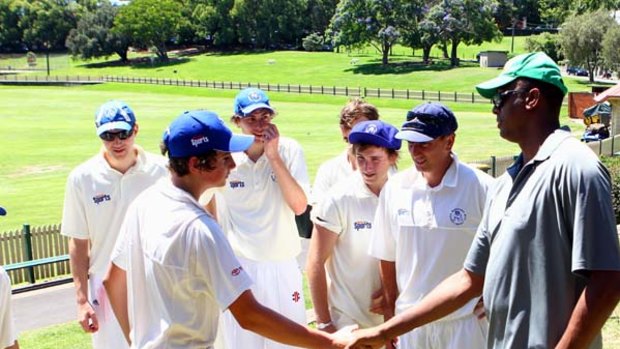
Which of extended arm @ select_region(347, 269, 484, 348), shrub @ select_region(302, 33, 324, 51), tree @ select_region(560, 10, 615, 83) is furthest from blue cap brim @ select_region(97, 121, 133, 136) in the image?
shrub @ select_region(302, 33, 324, 51)

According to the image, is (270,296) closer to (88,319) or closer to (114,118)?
(88,319)

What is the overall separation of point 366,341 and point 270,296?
133 centimetres

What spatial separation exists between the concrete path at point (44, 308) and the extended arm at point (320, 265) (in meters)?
5.93

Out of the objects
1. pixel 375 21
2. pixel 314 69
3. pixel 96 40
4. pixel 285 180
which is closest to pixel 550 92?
pixel 285 180

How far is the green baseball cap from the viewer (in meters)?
3.20

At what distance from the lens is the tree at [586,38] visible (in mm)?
66312

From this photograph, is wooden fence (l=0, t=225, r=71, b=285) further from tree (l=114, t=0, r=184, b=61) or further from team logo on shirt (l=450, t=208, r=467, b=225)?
tree (l=114, t=0, r=184, b=61)

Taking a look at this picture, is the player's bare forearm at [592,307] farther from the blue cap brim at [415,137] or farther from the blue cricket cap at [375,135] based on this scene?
the blue cricket cap at [375,135]

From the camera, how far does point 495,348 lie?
329 centimetres

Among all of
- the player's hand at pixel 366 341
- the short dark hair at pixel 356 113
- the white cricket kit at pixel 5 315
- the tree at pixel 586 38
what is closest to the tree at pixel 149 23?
the tree at pixel 586 38

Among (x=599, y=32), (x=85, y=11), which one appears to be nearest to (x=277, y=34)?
(x=85, y=11)

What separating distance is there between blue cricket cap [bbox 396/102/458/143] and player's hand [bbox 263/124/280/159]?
45.8 inches

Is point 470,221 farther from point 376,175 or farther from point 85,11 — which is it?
point 85,11

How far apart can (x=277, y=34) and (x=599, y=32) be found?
65025mm
